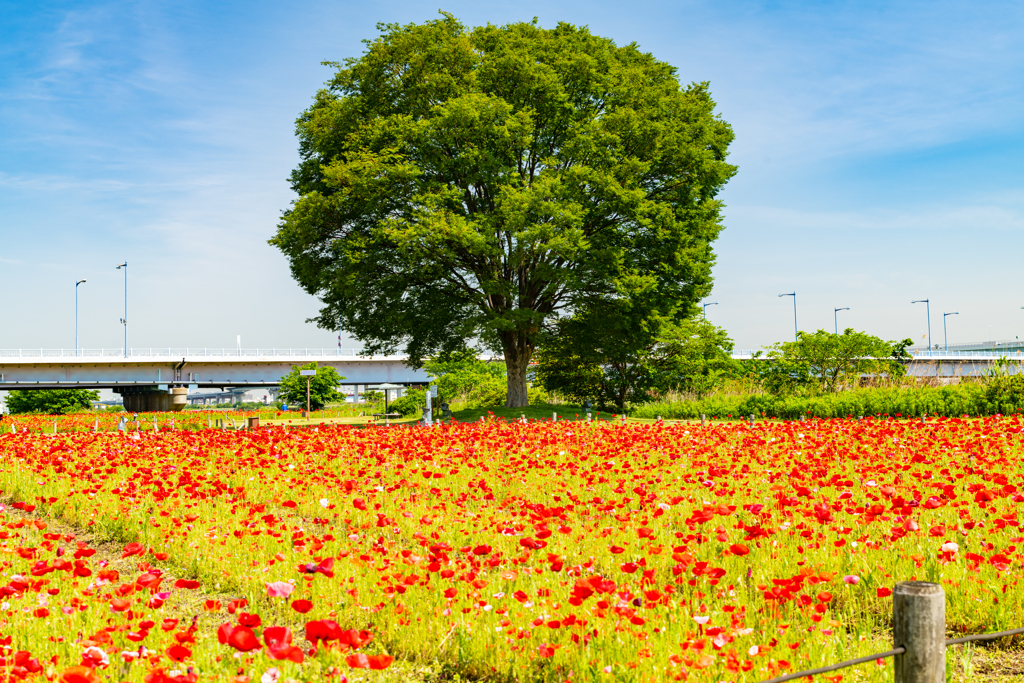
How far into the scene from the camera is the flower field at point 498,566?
3959 mm

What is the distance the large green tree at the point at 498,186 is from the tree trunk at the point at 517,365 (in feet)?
0.19

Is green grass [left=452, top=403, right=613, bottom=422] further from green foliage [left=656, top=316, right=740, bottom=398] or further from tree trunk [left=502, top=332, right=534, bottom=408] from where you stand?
green foliage [left=656, top=316, right=740, bottom=398]

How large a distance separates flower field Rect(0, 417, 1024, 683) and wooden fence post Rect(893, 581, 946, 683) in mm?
826

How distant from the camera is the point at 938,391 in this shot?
21.0 meters

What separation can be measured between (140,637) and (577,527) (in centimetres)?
373

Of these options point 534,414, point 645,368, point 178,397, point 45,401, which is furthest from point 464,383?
point 45,401

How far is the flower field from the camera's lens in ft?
13.0

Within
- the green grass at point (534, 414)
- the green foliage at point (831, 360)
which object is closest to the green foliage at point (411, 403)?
the green grass at point (534, 414)

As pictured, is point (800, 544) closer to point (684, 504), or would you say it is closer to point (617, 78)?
point (684, 504)

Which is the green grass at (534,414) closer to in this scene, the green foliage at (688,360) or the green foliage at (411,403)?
the green foliage at (688,360)

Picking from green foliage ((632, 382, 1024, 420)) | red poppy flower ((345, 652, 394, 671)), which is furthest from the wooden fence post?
green foliage ((632, 382, 1024, 420))

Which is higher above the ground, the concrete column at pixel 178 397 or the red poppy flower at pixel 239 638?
the red poppy flower at pixel 239 638

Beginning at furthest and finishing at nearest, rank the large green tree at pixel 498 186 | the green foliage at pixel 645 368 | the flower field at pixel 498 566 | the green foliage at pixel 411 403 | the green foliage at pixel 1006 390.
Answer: the green foliage at pixel 411 403 → the green foliage at pixel 645 368 → the large green tree at pixel 498 186 → the green foliage at pixel 1006 390 → the flower field at pixel 498 566

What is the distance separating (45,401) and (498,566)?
214ft
